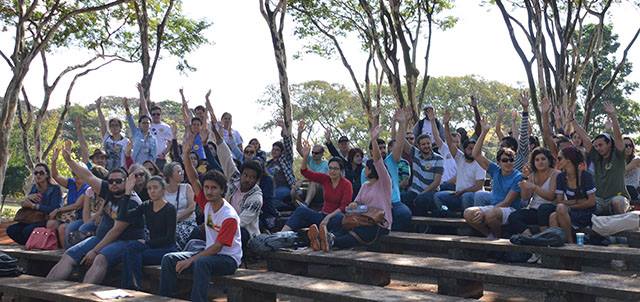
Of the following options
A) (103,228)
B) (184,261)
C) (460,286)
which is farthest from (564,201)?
(103,228)

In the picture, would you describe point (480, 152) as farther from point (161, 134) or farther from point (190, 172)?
point (161, 134)

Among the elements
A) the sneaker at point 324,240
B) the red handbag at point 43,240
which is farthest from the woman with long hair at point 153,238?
the red handbag at point 43,240

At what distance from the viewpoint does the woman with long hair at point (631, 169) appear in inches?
393

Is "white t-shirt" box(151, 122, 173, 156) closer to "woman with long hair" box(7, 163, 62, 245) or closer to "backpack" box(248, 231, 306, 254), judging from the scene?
"woman with long hair" box(7, 163, 62, 245)

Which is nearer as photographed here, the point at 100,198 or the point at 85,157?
the point at 100,198

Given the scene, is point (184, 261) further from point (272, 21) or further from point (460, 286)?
point (272, 21)

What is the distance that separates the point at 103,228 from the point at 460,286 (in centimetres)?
395

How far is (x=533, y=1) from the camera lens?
58.7 ft

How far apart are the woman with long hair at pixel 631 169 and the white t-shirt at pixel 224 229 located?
5.76 meters

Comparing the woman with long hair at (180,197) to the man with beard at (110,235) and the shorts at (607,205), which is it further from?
the shorts at (607,205)

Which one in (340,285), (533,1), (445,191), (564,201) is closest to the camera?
(340,285)

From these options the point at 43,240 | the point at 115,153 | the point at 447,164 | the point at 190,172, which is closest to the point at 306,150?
the point at 190,172

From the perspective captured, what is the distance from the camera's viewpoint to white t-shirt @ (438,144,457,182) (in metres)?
10.7

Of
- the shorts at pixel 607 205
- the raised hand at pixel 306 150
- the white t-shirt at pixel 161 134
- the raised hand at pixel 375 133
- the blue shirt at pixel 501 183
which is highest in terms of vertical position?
the white t-shirt at pixel 161 134
